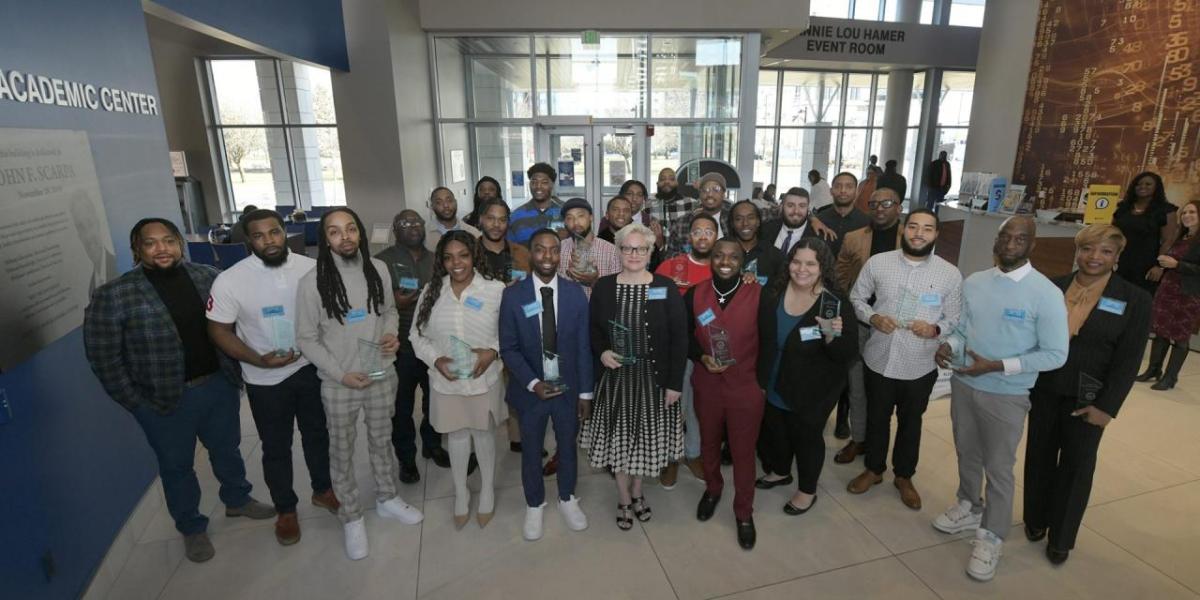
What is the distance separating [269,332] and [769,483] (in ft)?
9.96

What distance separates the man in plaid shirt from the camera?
261 centimetres

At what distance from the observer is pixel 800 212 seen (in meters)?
4.11

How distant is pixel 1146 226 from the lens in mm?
5242

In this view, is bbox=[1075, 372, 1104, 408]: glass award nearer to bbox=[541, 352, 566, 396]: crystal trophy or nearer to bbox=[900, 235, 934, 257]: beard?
bbox=[900, 235, 934, 257]: beard

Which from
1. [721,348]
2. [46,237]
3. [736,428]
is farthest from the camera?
[736,428]

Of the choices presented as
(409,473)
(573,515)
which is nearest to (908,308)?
(573,515)

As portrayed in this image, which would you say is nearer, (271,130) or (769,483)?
(769,483)

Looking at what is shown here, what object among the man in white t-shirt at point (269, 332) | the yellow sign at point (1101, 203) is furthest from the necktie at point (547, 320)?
the yellow sign at point (1101, 203)

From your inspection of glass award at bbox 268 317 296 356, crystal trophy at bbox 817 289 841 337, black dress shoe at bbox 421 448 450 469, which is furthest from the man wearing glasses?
glass award at bbox 268 317 296 356

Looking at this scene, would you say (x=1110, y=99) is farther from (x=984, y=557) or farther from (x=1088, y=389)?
(x=984, y=557)

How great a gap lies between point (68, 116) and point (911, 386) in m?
4.66

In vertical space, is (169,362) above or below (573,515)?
above

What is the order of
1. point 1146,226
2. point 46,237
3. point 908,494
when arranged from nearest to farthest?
point 46,237 < point 908,494 < point 1146,226

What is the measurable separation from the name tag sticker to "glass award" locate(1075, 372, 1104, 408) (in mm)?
366
